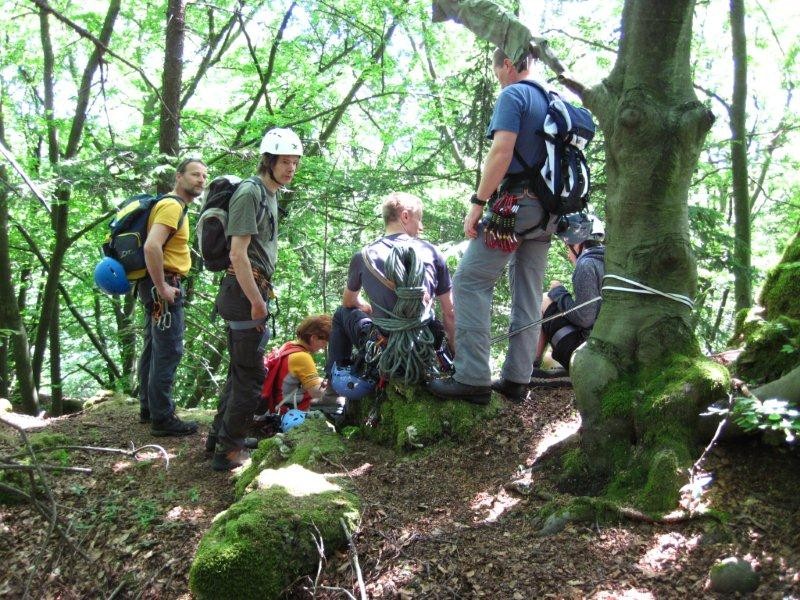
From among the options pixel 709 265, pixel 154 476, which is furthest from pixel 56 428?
pixel 709 265

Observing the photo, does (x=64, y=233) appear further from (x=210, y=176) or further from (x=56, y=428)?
(x=56, y=428)

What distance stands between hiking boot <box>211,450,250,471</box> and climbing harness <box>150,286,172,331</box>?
125 cm

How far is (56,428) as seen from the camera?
21.5 ft

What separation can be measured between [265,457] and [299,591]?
4.94ft

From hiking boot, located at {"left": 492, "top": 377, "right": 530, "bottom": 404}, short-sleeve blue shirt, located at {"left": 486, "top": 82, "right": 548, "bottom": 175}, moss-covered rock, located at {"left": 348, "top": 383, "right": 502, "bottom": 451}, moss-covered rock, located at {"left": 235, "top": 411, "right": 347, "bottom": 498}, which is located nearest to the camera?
short-sleeve blue shirt, located at {"left": 486, "top": 82, "right": 548, "bottom": 175}

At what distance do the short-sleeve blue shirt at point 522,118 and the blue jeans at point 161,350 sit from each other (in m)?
3.20

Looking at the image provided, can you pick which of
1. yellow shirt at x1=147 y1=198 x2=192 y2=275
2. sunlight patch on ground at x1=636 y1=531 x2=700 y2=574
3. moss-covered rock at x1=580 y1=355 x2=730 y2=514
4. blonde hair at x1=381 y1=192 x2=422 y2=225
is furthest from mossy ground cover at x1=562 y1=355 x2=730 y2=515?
yellow shirt at x1=147 y1=198 x2=192 y2=275

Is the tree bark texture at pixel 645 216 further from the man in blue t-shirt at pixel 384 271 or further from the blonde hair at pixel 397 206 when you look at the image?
the blonde hair at pixel 397 206

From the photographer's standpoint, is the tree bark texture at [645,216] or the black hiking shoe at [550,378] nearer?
the tree bark texture at [645,216]

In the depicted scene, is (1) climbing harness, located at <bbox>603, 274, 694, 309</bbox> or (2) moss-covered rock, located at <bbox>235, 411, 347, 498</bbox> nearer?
(1) climbing harness, located at <bbox>603, 274, 694, 309</bbox>

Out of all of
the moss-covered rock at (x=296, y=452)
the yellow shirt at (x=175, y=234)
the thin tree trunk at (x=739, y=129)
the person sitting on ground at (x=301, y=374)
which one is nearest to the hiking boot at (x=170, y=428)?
the person sitting on ground at (x=301, y=374)

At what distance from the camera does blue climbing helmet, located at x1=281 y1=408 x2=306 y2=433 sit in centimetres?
543

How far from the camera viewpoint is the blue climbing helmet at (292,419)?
5434 millimetres

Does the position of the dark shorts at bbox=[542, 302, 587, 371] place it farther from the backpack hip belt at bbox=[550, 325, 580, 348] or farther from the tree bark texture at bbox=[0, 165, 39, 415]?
the tree bark texture at bbox=[0, 165, 39, 415]
